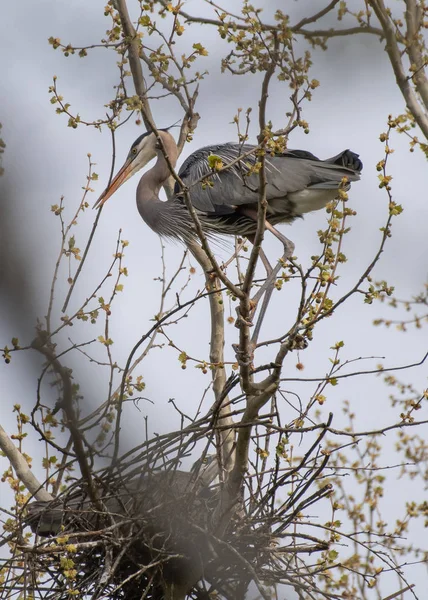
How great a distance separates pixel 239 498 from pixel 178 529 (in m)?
0.33

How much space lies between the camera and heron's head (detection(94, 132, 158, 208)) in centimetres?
663

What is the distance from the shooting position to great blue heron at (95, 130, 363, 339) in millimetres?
6086

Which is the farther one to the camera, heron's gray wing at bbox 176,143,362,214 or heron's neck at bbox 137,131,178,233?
heron's neck at bbox 137,131,178,233

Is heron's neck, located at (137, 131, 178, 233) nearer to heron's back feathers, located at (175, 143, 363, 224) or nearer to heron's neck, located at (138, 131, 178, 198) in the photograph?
heron's neck, located at (138, 131, 178, 198)

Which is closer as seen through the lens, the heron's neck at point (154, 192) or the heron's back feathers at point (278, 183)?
the heron's back feathers at point (278, 183)

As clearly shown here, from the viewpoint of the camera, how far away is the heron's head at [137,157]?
21.8ft

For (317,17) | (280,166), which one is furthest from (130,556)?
(280,166)

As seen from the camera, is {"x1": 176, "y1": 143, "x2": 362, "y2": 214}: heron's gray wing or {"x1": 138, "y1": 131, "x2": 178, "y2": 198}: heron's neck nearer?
{"x1": 176, "y1": 143, "x2": 362, "y2": 214}: heron's gray wing

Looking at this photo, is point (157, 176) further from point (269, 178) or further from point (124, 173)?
point (269, 178)

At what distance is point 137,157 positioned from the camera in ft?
22.4

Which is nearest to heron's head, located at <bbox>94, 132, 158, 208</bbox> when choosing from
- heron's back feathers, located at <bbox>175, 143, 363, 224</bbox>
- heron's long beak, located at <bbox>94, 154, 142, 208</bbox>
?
heron's long beak, located at <bbox>94, 154, 142, 208</bbox>

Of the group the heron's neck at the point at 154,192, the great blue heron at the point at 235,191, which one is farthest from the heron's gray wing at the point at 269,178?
the heron's neck at the point at 154,192

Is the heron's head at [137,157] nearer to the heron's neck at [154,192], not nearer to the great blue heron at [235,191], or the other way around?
the great blue heron at [235,191]

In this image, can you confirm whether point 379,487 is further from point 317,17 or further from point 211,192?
point 317,17
